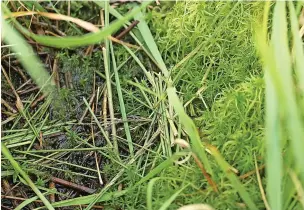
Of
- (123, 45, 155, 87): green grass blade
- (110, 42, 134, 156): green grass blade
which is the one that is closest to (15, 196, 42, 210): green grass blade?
(110, 42, 134, 156): green grass blade

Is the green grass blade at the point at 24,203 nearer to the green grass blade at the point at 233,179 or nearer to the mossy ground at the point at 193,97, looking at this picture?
the mossy ground at the point at 193,97

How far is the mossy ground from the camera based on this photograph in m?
1.10

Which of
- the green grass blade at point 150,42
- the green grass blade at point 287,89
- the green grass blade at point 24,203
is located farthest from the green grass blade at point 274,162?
the green grass blade at point 24,203

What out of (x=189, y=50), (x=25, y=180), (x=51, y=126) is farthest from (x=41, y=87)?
(x=189, y=50)

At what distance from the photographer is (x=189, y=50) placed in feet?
4.18

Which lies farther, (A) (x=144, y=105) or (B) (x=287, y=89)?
(A) (x=144, y=105)

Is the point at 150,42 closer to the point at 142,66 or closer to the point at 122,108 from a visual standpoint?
the point at 142,66

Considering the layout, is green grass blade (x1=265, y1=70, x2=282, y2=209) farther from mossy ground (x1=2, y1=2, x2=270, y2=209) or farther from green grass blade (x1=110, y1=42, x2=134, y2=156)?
green grass blade (x1=110, y1=42, x2=134, y2=156)

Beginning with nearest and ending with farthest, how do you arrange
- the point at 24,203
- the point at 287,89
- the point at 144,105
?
the point at 287,89
the point at 24,203
the point at 144,105

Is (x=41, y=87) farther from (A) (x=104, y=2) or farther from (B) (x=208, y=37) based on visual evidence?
(B) (x=208, y=37)

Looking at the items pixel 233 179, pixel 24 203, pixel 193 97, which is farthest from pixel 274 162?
pixel 24 203

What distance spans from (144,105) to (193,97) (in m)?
0.12

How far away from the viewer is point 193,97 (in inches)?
47.8

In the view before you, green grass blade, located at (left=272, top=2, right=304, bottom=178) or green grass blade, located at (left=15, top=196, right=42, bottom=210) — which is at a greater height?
green grass blade, located at (left=272, top=2, right=304, bottom=178)
